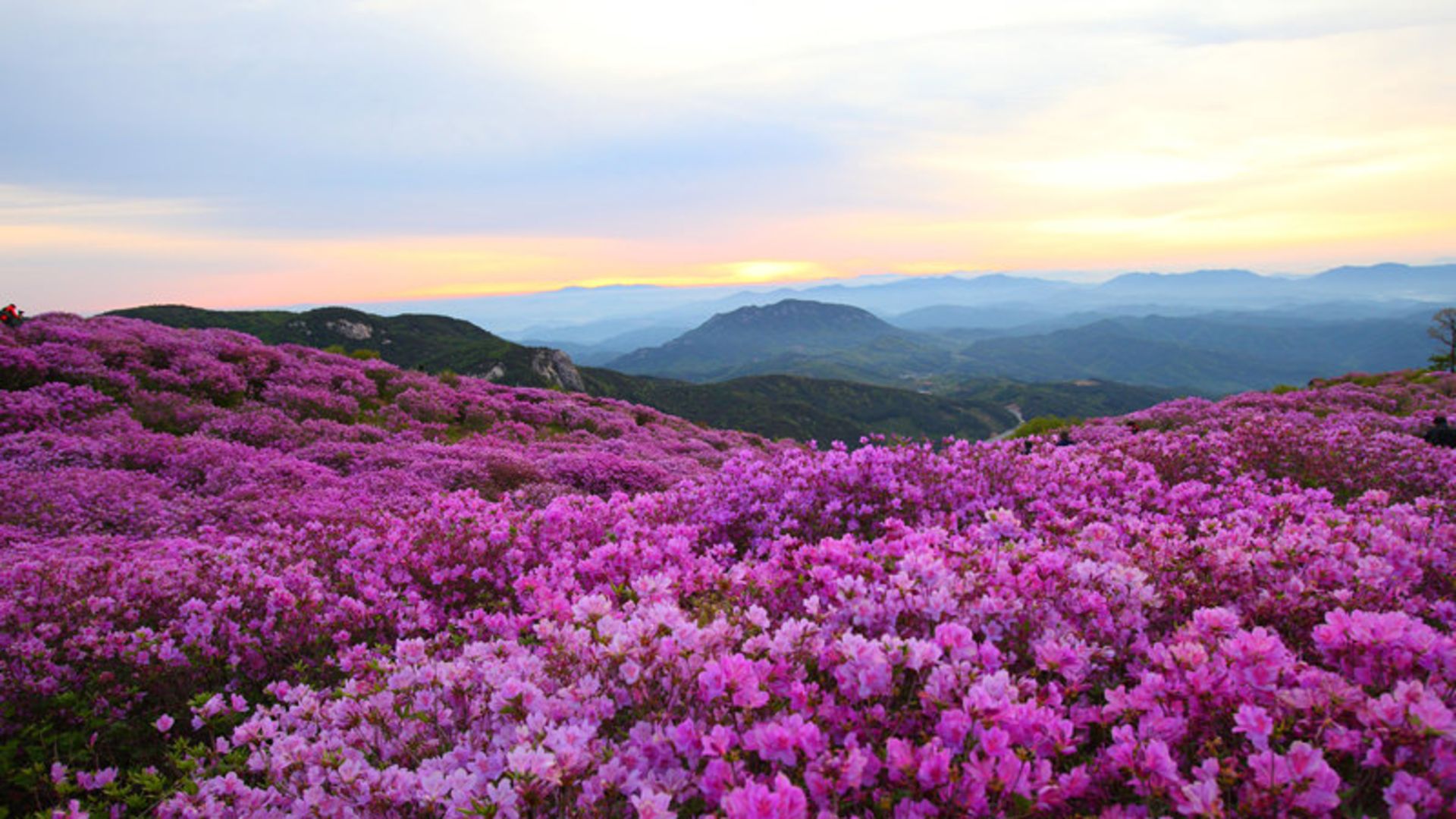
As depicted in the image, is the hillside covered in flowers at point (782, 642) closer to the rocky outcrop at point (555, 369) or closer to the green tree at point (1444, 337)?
the rocky outcrop at point (555, 369)

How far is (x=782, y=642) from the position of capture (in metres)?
3.46

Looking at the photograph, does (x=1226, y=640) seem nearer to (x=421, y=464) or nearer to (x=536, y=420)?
(x=421, y=464)

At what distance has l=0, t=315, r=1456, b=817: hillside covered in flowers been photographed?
106 inches

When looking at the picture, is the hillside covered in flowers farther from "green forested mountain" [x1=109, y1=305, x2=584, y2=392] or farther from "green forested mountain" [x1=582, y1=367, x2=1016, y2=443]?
"green forested mountain" [x1=582, y1=367, x2=1016, y2=443]

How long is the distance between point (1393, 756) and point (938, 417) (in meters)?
201

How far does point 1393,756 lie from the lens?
99.3 inches

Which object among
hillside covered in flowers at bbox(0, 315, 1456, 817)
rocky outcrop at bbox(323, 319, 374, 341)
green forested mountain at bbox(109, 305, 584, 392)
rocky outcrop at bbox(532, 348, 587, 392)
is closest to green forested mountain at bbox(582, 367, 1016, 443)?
green forested mountain at bbox(109, 305, 584, 392)

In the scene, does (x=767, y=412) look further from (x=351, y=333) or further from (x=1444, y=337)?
(x=1444, y=337)

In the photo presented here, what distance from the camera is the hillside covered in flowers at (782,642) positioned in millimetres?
2703

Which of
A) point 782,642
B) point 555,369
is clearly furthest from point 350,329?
point 782,642

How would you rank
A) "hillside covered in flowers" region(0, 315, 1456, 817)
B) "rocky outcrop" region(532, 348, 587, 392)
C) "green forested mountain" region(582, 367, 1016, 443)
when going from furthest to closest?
"green forested mountain" region(582, 367, 1016, 443) < "rocky outcrop" region(532, 348, 587, 392) < "hillside covered in flowers" region(0, 315, 1456, 817)

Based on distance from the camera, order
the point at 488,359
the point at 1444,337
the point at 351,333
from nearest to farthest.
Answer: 1. the point at 1444,337
2. the point at 488,359
3. the point at 351,333

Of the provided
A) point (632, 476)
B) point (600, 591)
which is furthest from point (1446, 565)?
point (632, 476)

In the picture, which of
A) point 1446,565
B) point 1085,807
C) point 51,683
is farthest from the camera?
point 51,683
